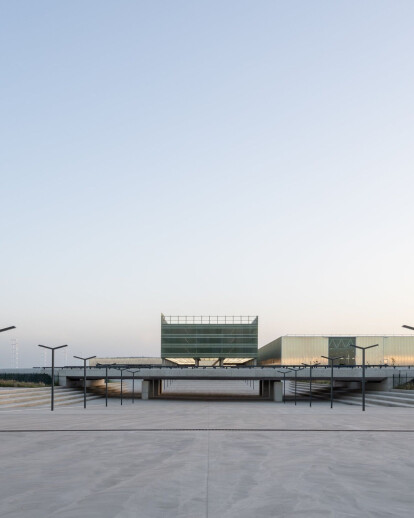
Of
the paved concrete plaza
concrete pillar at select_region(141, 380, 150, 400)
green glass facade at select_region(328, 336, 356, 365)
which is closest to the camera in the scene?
the paved concrete plaza

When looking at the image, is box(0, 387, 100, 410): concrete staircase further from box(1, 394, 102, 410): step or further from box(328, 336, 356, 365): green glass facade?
box(328, 336, 356, 365): green glass facade

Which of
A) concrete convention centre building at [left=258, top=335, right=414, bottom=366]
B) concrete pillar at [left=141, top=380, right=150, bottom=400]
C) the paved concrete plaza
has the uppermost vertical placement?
the paved concrete plaza

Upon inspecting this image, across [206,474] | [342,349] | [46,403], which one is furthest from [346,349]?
[206,474]

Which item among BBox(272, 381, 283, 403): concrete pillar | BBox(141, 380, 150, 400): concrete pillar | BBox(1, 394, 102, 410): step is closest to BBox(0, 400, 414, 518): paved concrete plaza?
BBox(1, 394, 102, 410): step

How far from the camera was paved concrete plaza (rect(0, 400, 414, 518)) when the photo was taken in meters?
11.6

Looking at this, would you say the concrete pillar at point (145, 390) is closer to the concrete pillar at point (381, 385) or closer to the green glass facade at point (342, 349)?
the concrete pillar at point (381, 385)

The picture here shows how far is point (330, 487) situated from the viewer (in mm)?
13617

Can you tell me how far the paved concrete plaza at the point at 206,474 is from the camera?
11.6 metres

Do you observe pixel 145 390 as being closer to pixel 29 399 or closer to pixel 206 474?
pixel 29 399

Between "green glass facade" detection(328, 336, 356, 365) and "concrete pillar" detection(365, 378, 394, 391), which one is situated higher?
"green glass facade" detection(328, 336, 356, 365)

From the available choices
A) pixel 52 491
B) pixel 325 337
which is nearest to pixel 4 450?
pixel 52 491

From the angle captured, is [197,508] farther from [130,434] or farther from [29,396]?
[29,396]

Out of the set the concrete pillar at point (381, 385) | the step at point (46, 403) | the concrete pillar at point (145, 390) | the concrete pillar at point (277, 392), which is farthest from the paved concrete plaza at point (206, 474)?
the concrete pillar at point (145, 390)

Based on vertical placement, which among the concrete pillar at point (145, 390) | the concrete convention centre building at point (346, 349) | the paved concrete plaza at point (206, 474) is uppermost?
the paved concrete plaza at point (206, 474)
